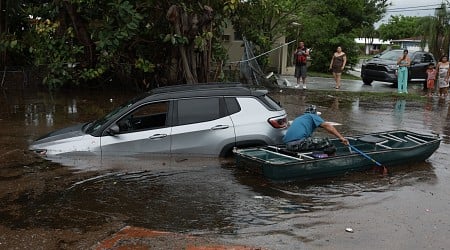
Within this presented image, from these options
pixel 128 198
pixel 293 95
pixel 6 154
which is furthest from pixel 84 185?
pixel 293 95

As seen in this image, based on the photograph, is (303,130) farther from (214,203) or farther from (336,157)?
(214,203)

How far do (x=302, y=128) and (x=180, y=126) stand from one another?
6.58 feet

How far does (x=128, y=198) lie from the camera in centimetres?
705

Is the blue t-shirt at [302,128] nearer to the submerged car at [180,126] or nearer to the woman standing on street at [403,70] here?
the submerged car at [180,126]

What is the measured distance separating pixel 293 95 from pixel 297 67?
2.60m

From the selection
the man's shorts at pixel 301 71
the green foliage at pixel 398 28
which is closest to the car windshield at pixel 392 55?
the man's shorts at pixel 301 71

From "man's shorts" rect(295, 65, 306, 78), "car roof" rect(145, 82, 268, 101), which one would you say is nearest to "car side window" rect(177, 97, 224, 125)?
"car roof" rect(145, 82, 268, 101)

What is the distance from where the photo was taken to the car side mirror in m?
8.35

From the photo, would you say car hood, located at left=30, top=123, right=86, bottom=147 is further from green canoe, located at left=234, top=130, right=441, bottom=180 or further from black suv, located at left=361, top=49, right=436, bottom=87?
black suv, located at left=361, top=49, right=436, bottom=87

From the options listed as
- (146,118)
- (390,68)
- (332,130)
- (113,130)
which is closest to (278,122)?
(332,130)

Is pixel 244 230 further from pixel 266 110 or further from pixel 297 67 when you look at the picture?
pixel 297 67

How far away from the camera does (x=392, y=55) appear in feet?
82.0

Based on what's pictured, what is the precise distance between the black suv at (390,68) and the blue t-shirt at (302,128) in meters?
16.1

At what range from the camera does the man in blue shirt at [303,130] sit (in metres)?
8.32
